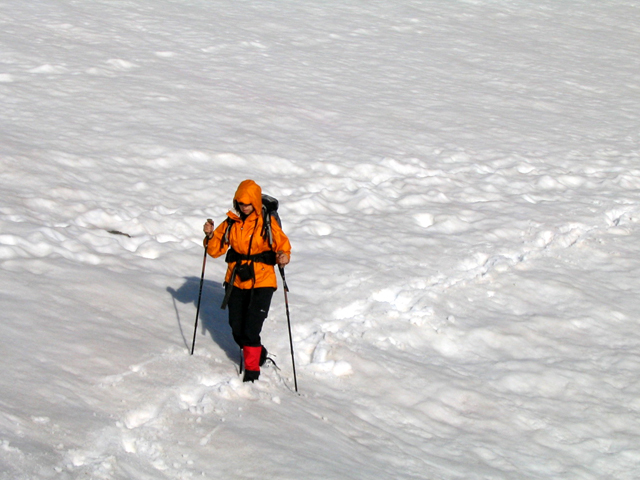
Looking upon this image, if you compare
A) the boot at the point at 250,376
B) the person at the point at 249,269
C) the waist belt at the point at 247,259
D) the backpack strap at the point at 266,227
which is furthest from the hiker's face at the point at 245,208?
the boot at the point at 250,376

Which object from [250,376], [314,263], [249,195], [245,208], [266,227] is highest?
[249,195]

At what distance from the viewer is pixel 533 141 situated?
13.4m

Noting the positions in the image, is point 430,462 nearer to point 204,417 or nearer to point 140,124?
point 204,417

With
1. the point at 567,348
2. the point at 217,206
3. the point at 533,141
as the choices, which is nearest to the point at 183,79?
the point at 217,206

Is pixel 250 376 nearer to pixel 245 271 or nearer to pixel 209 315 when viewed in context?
pixel 245 271

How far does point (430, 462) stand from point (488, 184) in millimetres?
7002

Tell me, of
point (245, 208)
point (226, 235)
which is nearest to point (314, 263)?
point (226, 235)

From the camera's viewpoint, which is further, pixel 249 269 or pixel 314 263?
pixel 314 263

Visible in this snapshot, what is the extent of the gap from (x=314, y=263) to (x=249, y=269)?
282 cm

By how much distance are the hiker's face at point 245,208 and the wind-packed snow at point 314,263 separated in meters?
1.23

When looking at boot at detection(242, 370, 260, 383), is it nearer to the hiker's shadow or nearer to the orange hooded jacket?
the hiker's shadow

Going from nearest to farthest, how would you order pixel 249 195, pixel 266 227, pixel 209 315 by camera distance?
1. pixel 249 195
2. pixel 266 227
3. pixel 209 315

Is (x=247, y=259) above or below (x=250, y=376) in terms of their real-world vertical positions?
above

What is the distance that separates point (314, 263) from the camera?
25.5 ft
